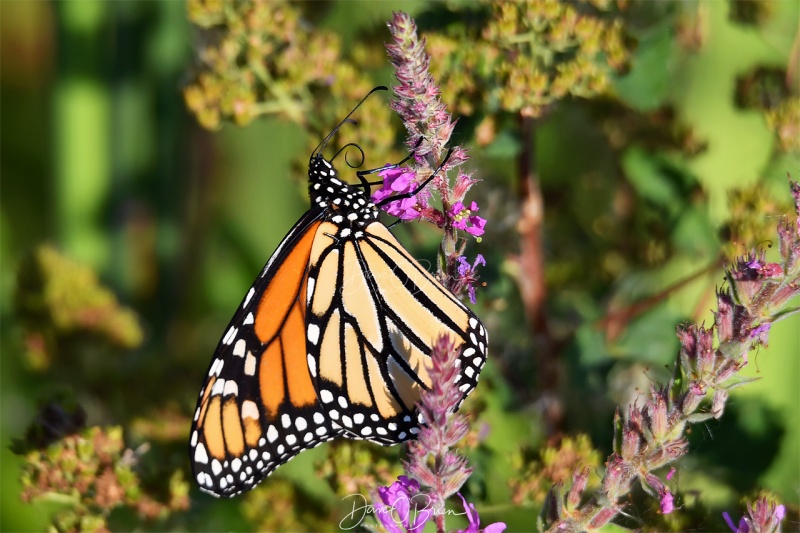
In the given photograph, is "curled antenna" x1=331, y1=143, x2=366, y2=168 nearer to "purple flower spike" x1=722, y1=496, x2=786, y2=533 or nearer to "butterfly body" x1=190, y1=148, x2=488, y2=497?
"butterfly body" x1=190, y1=148, x2=488, y2=497

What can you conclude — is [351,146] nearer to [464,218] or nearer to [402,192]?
[402,192]

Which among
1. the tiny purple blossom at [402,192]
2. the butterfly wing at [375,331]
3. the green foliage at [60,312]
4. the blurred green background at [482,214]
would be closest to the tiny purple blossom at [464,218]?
the tiny purple blossom at [402,192]

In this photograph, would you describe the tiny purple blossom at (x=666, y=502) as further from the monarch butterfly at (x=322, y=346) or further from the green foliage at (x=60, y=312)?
the green foliage at (x=60, y=312)

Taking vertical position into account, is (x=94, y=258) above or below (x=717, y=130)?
above

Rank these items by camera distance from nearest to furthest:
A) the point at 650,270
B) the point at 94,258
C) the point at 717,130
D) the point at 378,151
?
the point at 378,151, the point at 650,270, the point at 717,130, the point at 94,258

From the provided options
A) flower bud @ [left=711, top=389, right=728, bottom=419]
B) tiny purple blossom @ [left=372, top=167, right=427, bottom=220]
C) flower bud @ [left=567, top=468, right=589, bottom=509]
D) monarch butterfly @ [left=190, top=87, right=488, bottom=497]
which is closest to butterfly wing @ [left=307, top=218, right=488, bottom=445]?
monarch butterfly @ [left=190, top=87, right=488, bottom=497]

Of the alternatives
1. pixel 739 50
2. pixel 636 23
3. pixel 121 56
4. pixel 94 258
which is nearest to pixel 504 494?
pixel 636 23

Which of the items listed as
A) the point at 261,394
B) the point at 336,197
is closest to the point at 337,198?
the point at 336,197

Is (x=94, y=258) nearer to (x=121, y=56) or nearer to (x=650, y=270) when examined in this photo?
(x=121, y=56)
